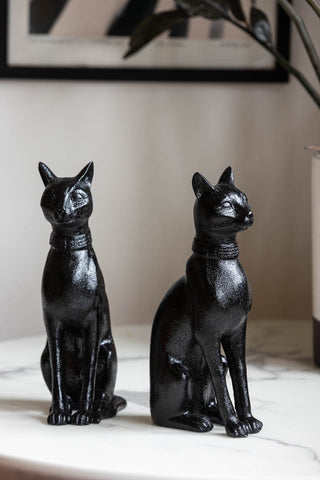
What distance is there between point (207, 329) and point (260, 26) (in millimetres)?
549

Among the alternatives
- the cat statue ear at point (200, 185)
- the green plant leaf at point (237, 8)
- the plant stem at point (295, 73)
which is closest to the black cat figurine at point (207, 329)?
the cat statue ear at point (200, 185)

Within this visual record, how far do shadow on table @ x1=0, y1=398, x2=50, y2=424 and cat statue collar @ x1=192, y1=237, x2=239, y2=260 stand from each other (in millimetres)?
237

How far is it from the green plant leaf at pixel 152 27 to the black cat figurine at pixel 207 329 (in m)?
0.43

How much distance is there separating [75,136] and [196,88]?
0.68 ft

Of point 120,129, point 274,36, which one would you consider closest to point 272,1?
point 274,36

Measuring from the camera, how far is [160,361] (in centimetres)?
84

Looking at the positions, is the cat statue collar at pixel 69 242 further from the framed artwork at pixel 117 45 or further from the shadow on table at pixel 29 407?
the framed artwork at pixel 117 45

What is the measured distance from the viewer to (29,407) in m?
0.90

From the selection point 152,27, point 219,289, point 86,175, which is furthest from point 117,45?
point 219,289

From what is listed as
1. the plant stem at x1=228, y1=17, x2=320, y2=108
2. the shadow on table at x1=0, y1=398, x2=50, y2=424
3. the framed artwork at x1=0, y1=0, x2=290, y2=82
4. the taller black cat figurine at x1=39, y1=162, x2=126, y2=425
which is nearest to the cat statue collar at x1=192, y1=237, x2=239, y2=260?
the taller black cat figurine at x1=39, y1=162, x2=126, y2=425

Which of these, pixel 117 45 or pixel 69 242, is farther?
pixel 117 45

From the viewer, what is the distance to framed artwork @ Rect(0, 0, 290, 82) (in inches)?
50.8

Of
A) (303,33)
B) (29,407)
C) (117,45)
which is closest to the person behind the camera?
(29,407)

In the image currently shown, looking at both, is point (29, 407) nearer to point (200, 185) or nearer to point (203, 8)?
point (200, 185)
